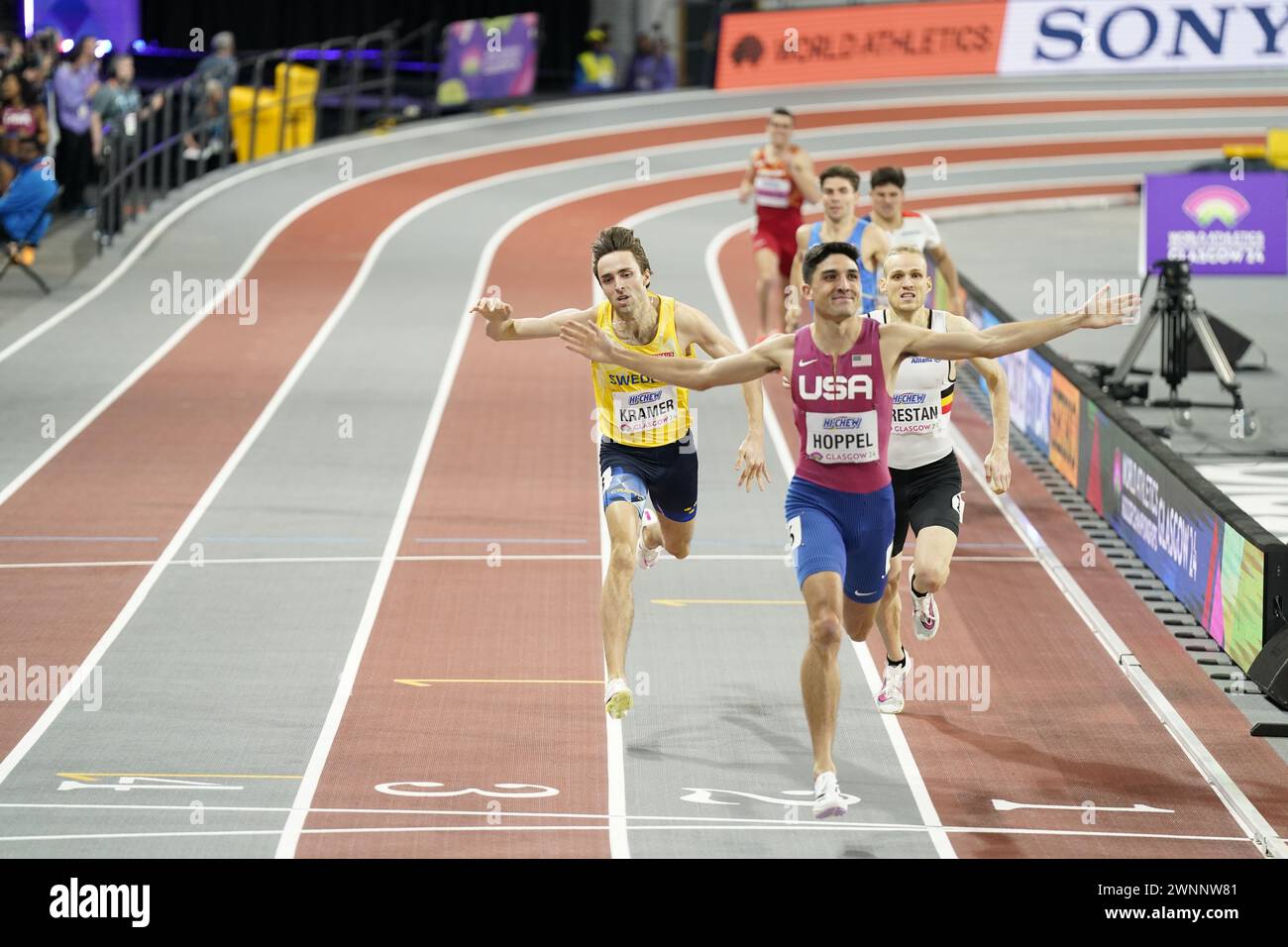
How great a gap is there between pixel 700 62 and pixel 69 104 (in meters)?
12.3

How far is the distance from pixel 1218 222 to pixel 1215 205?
19 cm

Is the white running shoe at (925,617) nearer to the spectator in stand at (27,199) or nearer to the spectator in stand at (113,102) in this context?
the spectator in stand at (27,199)

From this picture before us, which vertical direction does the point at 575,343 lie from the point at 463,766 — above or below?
above

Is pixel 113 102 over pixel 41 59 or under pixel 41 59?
under

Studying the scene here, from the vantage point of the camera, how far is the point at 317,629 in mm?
10156

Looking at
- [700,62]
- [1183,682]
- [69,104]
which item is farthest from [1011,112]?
[1183,682]

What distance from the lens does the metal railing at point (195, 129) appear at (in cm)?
2155

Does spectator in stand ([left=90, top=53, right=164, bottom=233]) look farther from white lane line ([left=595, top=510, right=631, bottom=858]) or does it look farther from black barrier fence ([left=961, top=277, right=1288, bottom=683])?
white lane line ([left=595, top=510, right=631, bottom=858])

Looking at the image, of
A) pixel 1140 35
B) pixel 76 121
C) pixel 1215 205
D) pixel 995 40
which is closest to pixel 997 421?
pixel 1215 205

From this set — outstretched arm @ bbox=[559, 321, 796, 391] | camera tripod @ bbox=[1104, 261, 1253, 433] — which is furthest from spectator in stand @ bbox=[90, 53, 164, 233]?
outstretched arm @ bbox=[559, 321, 796, 391]

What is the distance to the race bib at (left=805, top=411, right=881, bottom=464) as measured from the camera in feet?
23.6

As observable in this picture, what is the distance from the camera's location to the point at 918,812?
7.60 meters

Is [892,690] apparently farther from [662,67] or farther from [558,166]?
[662,67]
